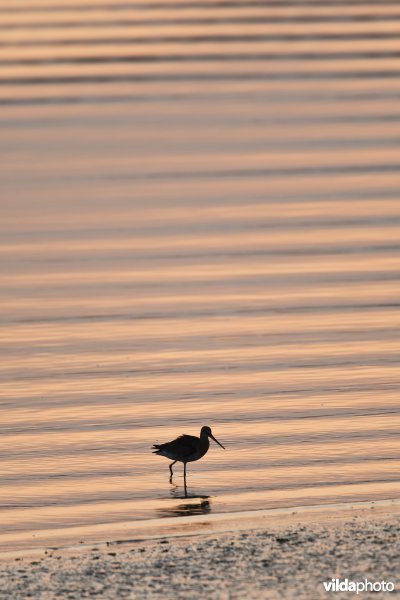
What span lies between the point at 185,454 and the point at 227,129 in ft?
63.7

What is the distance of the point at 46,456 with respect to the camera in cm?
1439

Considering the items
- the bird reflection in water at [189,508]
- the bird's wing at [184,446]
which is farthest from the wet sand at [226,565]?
the bird's wing at [184,446]

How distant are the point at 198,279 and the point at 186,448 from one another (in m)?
8.28

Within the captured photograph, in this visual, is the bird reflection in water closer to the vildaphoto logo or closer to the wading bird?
the wading bird

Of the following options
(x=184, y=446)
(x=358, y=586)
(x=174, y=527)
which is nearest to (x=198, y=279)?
(x=184, y=446)

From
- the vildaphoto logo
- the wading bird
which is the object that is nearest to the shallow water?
the wading bird

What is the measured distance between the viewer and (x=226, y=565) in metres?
10.4

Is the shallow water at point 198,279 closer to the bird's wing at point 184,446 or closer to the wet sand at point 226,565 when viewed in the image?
the bird's wing at point 184,446

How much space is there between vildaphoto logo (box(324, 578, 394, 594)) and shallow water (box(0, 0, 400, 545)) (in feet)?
9.57

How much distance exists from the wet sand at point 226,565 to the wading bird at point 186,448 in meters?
1.98

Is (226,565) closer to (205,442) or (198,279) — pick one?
(205,442)

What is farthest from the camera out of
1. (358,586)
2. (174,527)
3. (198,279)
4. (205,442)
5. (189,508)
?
(198,279)

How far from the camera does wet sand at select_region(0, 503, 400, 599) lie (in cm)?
986

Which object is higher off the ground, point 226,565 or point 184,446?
point 184,446
